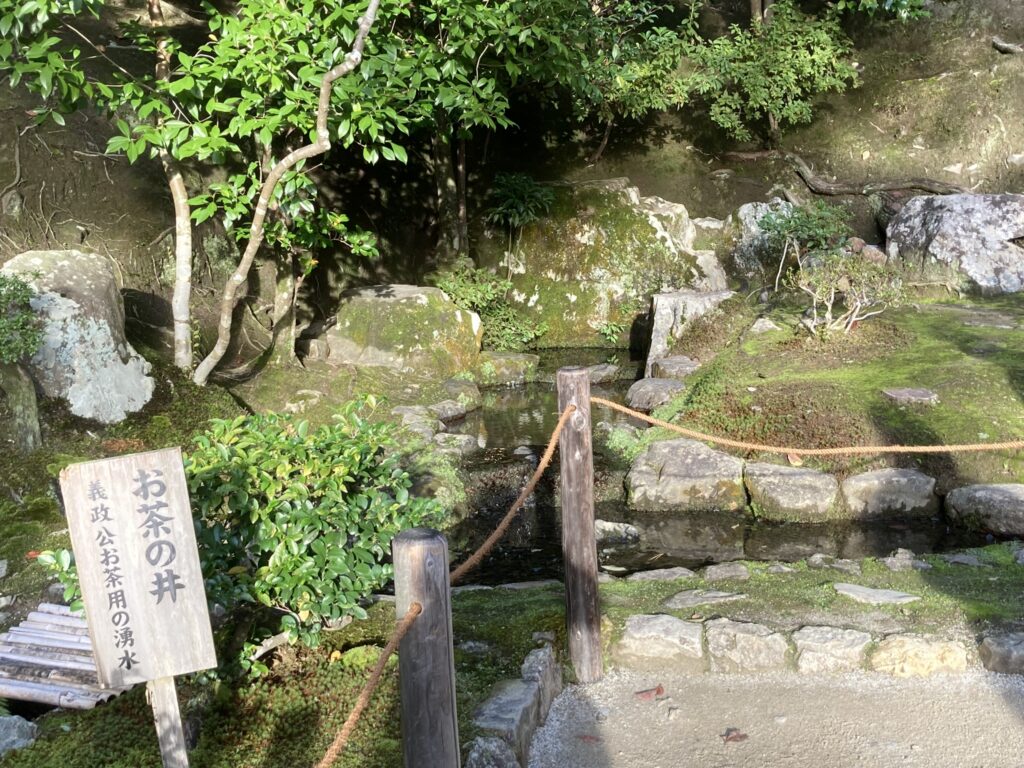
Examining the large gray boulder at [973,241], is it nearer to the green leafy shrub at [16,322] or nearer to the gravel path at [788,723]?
the gravel path at [788,723]

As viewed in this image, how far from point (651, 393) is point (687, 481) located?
7.87 ft

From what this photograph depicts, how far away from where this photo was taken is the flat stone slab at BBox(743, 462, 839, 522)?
7.15 metres

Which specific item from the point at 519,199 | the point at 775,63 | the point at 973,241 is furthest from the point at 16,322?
the point at 775,63

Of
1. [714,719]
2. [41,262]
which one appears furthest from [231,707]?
[41,262]

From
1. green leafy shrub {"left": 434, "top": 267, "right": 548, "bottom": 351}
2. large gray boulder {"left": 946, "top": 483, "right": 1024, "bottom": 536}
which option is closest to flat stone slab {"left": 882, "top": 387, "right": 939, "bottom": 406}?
large gray boulder {"left": 946, "top": 483, "right": 1024, "bottom": 536}

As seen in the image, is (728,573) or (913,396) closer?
(728,573)

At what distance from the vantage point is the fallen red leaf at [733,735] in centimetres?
381

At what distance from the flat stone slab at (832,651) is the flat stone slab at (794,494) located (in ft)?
9.54

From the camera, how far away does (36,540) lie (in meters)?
5.86

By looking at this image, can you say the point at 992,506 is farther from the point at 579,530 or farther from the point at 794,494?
the point at 579,530

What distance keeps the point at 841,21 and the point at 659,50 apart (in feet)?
18.0

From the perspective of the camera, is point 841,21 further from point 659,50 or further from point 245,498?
point 245,498

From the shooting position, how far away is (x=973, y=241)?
11742 millimetres

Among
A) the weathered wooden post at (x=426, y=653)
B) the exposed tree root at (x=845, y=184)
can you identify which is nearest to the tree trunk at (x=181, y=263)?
the weathered wooden post at (x=426, y=653)
